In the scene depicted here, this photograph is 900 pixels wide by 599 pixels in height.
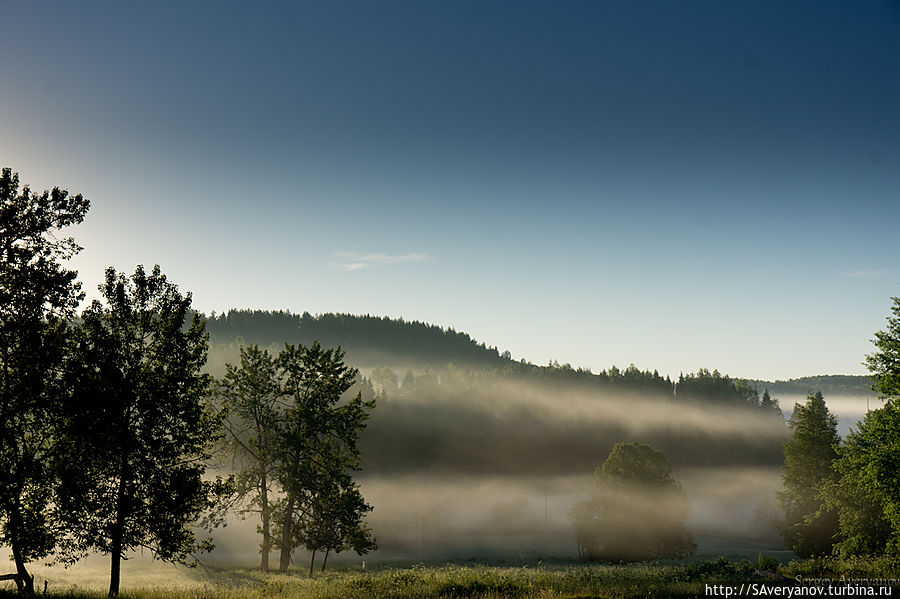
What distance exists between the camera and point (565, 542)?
272ft

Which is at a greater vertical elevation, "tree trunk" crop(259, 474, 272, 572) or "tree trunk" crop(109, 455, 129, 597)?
"tree trunk" crop(109, 455, 129, 597)

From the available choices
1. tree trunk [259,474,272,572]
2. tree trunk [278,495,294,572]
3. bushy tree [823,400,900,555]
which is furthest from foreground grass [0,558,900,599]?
tree trunk [259,474,272,572]

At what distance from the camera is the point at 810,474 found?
1938 inches

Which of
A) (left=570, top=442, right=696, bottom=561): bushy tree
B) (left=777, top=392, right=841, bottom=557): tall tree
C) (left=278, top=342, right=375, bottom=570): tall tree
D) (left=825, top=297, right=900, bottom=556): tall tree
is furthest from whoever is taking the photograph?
(left=570, top=442, right=696, bottom=561): bushy tree

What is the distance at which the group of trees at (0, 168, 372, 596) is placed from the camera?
1764 cm

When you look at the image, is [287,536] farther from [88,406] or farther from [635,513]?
[635,513]

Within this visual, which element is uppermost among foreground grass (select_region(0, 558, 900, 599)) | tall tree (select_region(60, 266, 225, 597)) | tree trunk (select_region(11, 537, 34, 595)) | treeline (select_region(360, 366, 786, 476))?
tall tree (select_region(60, 266, 225, 597))

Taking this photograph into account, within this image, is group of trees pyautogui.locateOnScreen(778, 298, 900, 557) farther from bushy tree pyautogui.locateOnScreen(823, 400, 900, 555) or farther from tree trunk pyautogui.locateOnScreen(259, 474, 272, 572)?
tree trunk pyautogui.locateOnScreen(259, 474, 272, 572)

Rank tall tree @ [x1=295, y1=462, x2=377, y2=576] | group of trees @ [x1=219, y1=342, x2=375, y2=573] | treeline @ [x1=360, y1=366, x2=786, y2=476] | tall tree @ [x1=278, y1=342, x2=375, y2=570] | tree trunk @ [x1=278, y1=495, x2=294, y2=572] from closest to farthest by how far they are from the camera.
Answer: tall tree @ [x1=295, y1=462, x2=377, y2=576]
group of trees @ [x1=219, y1=342, x2=375, y2=573]
tall tree @ [x1=278, y1=342, x2=375, y2=570]
tree trunk @ [x1=278, y1=495, x2=294, y2=572]
treeline @ [x1=360, y1=366, x2=786, y2=476]

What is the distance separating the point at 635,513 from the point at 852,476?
85.3 ft

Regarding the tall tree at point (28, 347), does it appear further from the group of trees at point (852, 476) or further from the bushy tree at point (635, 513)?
the bushy tree at point (635, 513)

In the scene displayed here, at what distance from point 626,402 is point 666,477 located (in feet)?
381

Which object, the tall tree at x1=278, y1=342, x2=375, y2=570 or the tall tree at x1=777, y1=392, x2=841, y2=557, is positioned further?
the tall tree at x1=777, y1=392, x2=841, y2=557

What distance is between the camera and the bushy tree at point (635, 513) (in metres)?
54.0
